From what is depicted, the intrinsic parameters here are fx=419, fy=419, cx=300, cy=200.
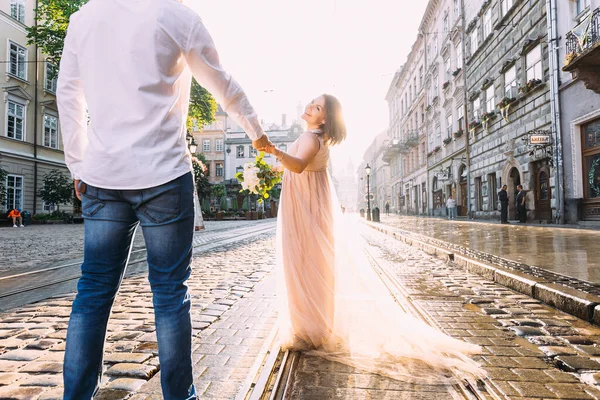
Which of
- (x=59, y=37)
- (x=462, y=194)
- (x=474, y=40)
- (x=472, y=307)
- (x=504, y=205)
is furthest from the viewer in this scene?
(x=462, y=194)

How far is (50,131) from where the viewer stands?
93.7 ft

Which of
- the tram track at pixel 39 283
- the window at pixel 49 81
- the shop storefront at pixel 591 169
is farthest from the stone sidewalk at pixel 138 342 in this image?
the window at pixel 49 81

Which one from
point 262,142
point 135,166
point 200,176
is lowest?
point 135,166

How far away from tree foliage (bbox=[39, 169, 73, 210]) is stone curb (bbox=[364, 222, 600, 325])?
25998 mm

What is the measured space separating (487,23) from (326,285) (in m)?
21.7

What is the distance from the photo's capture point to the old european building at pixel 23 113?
24.6 m

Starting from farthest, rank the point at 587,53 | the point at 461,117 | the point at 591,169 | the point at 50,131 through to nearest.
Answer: the point at 50,131, the point at 461,117, the point at 591,169, the point at 587,53

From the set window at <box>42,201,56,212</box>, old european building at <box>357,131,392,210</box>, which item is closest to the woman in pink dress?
window at <box>42,201,56,212</box>

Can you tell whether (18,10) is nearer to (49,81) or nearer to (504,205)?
(49,81)

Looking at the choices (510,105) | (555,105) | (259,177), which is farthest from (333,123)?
(510,105)

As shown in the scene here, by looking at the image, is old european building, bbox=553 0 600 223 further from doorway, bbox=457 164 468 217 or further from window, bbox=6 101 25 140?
window, bbox=6 101 25 140

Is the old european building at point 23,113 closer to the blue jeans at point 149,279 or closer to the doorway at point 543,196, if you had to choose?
the doorway at point 543,196

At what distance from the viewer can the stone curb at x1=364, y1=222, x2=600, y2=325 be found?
350cm

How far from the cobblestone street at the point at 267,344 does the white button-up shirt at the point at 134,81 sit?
1177 millimetres
